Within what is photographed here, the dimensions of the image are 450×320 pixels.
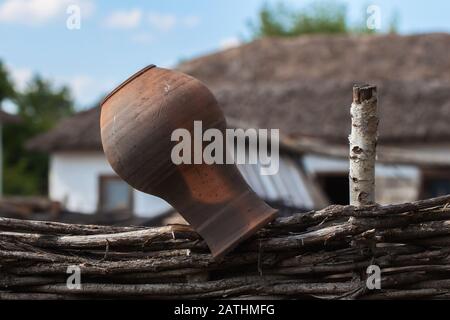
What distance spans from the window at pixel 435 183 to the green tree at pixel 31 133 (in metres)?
8.82

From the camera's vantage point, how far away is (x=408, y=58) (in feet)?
57.9

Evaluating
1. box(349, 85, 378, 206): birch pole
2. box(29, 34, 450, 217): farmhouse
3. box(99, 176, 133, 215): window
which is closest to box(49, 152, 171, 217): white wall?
box(29, 34, 450, 217): farmhouse

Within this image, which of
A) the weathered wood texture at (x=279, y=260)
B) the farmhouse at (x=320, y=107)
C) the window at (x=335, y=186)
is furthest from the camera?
the window at (x=335, y=186)

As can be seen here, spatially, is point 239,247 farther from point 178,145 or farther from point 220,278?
point 178,145

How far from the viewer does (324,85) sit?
16875 millimetres

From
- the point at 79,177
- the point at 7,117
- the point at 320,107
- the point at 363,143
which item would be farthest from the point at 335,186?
the point at 363,143

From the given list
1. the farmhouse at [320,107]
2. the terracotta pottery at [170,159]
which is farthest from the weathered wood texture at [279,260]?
the farmhouse at [320,107]

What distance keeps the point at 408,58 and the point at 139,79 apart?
15.7m

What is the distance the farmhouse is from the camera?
14.7 metres

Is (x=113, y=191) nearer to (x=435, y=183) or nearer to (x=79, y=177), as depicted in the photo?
(x=79, y=177)

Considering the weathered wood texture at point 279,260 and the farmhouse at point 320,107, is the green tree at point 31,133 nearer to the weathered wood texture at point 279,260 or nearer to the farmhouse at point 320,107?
the farmhouse at point 320,107

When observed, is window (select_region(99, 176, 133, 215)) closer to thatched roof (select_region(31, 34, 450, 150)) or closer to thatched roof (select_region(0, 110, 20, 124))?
thatched roof (select_region(31, 34, 450, 150))

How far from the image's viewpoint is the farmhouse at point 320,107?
14.7 metres
